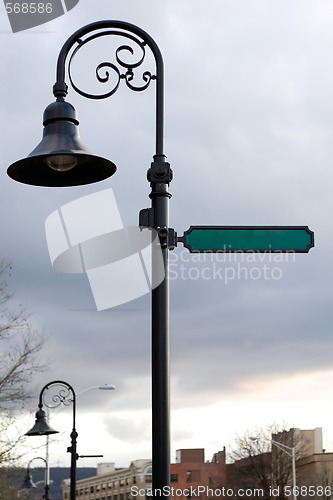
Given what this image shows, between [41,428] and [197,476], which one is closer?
[41,428]

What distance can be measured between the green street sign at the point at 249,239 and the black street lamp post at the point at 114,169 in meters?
0.43

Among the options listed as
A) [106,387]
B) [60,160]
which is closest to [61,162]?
[60,160]

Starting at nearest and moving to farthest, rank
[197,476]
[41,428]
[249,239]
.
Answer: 1. [249,239]
2. [41,428]
3. [197,476]

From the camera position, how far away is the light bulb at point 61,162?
22.1 ft

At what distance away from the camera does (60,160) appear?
6.75 m

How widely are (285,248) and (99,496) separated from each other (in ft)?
483

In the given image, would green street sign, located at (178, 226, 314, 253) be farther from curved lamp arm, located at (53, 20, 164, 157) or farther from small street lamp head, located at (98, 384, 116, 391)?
small street lamp head, located at (98, 384, 116, 391)

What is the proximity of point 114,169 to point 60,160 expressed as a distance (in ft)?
1.68

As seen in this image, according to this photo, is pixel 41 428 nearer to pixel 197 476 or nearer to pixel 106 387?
pixel 106 387

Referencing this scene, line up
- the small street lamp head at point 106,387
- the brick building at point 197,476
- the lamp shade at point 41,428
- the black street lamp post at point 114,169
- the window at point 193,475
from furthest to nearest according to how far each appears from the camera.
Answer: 1. the window at point 193,475
2. the brick building at point 197,476
3. the small street lamp head at point 106,387
4. the lamp shade at point 41,428
5. the black street lamp post at point 114,169

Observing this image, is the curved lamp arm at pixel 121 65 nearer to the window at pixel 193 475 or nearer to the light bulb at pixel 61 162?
the light bulb at pixel 61 162

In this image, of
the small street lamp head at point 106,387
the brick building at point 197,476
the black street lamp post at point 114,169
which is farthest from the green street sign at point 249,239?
the brick building at point 197,476

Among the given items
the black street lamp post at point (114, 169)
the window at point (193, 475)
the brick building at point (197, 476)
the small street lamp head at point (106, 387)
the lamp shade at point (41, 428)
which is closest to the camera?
Result: the black street lamp post at point (114, 169)

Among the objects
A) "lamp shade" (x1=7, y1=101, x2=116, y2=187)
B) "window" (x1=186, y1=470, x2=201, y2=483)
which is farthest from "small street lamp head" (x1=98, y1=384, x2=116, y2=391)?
"window" (x1=186, y1=470, x2=201, y2=483)
